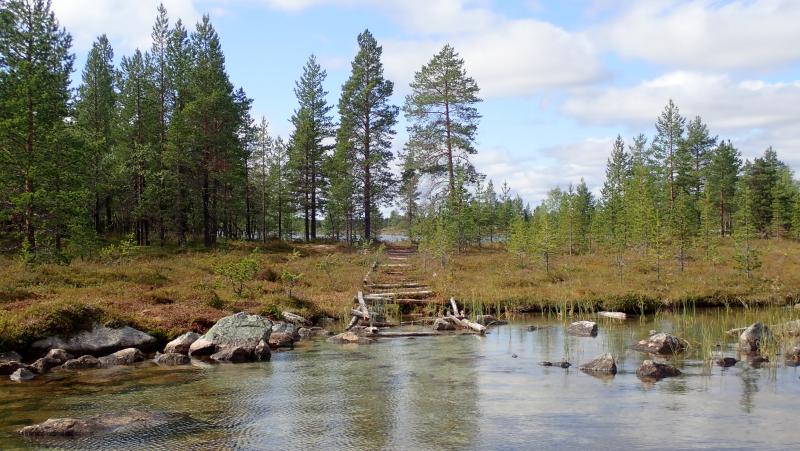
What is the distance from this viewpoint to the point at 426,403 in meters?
12.3

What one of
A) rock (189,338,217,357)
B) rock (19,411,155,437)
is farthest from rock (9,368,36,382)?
rock (19,411,155,437)

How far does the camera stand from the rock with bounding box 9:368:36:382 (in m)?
Result: 14.4

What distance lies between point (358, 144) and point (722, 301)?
37.4 m

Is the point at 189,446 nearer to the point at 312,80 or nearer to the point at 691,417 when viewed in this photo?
the point at 691,417

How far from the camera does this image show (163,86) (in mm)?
52188

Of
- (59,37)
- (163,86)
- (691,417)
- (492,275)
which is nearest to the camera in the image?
(691,417)

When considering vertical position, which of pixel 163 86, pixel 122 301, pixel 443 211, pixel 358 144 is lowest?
pixel 122 301

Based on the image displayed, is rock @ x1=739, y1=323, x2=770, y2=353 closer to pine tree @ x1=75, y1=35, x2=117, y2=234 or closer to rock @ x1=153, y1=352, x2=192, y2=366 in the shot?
rock @ x1=153, y1=352, x2=192, y2=366

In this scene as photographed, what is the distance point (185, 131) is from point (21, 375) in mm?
34254

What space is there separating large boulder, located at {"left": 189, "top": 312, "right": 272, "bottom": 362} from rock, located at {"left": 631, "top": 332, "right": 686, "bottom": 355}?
11.9 metres

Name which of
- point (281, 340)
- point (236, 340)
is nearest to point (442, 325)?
point (281, 340)

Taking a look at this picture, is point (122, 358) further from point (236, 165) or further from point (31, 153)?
point (236, 165)

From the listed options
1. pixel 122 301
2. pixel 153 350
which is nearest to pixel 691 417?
pixel 153 350

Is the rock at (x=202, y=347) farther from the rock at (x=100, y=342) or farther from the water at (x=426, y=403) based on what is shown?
the water at (x=426, y=403)
